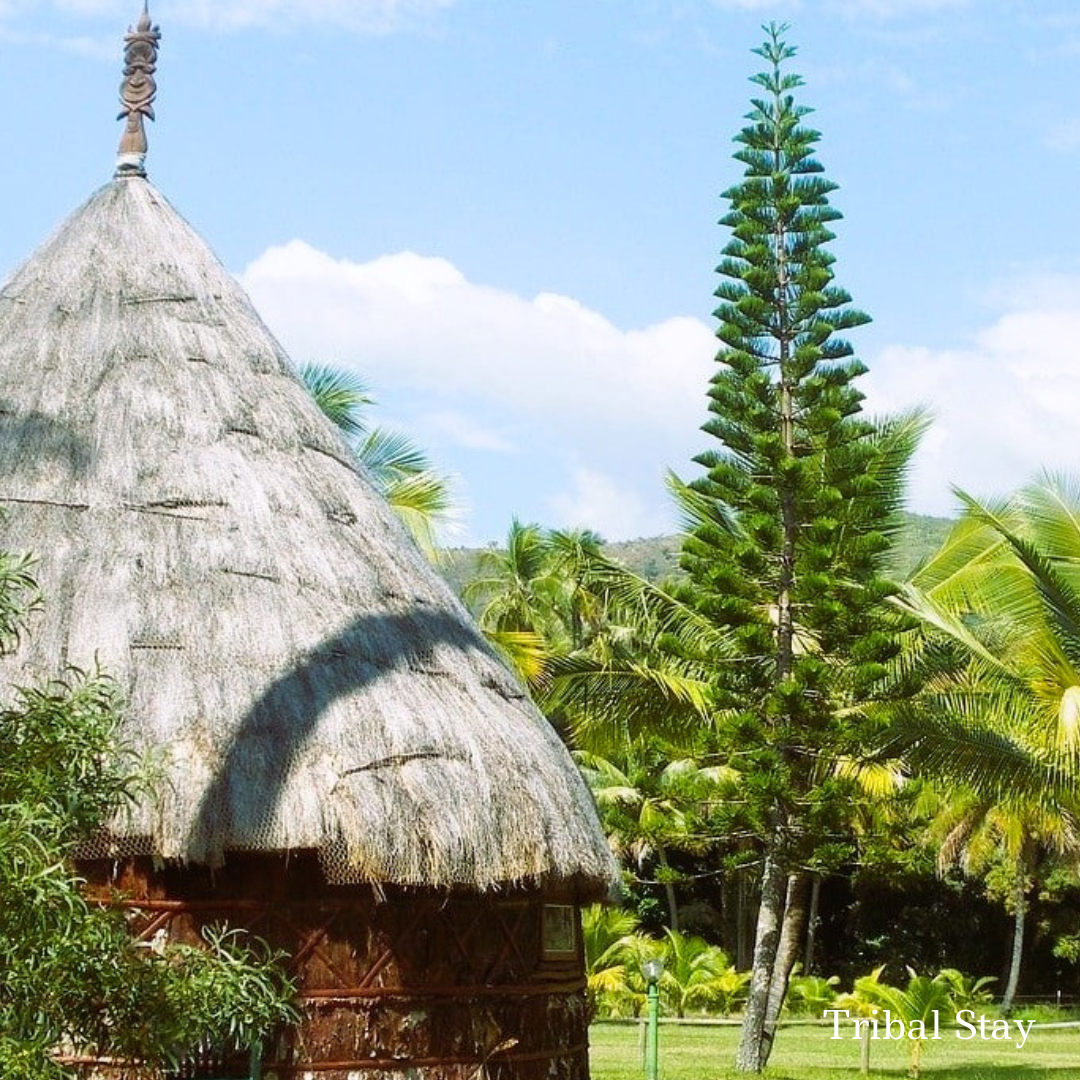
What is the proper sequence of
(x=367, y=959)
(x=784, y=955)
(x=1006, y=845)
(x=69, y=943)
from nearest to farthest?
(x=69, y=943), (x=367, y=959), (x=784, y=955), (x=1006, y=845)

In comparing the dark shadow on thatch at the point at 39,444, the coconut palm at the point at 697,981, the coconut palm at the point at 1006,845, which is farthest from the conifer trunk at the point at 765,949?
the dark shadow on thatch at the point at 39,444

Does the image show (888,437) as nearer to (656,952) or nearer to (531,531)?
(656,952)

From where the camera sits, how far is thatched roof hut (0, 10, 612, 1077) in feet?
25.5

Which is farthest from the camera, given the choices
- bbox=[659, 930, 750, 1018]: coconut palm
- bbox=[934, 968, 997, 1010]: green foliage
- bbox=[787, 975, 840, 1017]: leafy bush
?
bbox=[934, 968, 997, 1010]: green foliage

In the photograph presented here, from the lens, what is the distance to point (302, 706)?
816cm

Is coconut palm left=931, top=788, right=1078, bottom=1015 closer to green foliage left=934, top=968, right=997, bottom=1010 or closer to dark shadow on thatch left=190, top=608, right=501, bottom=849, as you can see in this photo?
green foliage left=934, top=968, right=997, bottom=1010

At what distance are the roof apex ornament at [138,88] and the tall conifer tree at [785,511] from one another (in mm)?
6605

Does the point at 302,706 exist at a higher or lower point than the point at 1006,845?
higher

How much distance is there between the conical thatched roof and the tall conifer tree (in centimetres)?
662

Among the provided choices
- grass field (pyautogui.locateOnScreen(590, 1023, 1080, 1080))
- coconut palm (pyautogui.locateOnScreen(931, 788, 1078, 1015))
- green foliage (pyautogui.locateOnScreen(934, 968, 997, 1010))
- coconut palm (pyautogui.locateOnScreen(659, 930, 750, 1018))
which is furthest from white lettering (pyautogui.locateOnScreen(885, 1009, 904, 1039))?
coconut palm (pyautogui.locateOnScreen(931, 788, 1078, 1015))

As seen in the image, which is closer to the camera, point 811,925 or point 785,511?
point 785,511

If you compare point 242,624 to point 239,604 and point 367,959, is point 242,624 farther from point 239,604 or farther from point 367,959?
point 367,959

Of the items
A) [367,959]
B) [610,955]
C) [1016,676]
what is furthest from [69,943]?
[610,955]

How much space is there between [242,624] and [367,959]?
167 cm
